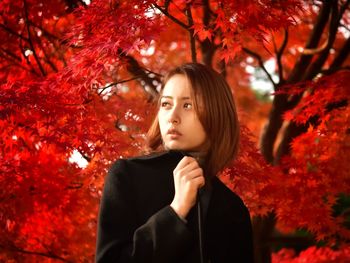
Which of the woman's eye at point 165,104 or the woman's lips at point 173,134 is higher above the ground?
the woman's eye at point 165,104

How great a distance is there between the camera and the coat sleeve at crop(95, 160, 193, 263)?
7.28 feet

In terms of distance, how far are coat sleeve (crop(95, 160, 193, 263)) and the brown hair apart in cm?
40

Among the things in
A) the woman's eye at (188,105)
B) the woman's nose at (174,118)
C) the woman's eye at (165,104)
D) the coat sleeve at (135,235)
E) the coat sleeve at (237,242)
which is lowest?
the coat sleeve at (237,242)

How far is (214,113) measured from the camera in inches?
99.1

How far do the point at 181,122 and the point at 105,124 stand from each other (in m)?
2.08

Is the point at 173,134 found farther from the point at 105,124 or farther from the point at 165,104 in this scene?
the point at 105,124

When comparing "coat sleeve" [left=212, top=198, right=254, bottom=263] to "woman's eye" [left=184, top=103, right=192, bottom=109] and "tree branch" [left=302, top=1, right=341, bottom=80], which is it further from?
"tree branch" [left=302, top=1, right=341, bottom=80]

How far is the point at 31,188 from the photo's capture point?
15.9 ft

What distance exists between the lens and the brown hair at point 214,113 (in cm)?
250

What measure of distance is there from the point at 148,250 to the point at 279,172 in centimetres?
286

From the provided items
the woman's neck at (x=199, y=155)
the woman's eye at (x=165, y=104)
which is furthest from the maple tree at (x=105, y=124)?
the woman's neck at (x=199, y=155)

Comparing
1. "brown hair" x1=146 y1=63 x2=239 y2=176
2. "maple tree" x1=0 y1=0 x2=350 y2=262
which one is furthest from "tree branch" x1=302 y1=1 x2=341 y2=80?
"brown hair" x1=146 y1=63 x2=239 y2=176

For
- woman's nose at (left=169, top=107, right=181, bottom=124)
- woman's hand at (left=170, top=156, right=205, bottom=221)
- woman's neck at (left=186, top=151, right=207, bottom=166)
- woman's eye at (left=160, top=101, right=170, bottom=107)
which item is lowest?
woman's hand at (left=170, top=156, right=205, bottom=221)

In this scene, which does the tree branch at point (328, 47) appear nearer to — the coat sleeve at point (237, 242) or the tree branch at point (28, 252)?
the tree branch at point (28, 252)
